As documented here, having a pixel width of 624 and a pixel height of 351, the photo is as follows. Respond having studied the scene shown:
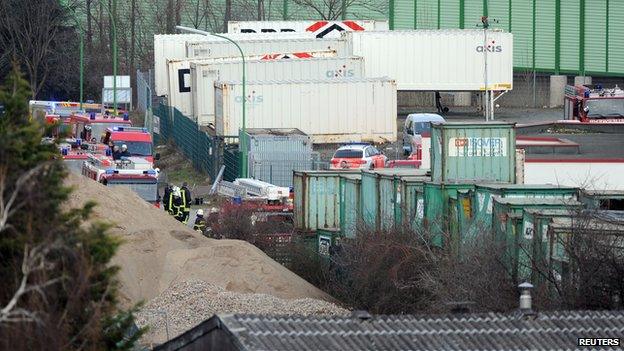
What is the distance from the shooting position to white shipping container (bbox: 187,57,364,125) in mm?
57156

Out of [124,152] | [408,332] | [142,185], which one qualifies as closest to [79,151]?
[124,152]

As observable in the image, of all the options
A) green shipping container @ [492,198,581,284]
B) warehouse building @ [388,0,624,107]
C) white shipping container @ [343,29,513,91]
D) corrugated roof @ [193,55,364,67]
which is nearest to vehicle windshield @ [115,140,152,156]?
corrugated roof @ [193,55,364,67]

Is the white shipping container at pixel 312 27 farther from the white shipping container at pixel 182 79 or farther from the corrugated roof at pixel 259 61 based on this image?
the corrugated roof at pixel 259 61

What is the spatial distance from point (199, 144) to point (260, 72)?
5.90 metres

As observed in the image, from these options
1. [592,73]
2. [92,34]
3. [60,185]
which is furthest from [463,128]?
[92,34]

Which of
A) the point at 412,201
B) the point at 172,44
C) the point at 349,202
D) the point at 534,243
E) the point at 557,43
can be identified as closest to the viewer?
the point at 534,243

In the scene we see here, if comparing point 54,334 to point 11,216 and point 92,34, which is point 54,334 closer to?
point 11,216

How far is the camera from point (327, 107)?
5381cm

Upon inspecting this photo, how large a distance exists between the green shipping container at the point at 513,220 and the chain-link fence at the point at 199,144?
76.0 ft

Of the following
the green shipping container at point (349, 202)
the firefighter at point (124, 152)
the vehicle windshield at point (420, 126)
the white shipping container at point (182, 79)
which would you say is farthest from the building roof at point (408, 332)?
the white shipping container at point (182, 79)

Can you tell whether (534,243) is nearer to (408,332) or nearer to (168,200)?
(408,332)

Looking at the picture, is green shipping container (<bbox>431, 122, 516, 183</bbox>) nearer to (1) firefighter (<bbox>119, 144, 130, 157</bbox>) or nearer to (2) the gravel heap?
(2) the gravel heap

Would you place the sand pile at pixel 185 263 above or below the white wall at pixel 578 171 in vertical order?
below

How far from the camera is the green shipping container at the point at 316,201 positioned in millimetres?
32875
